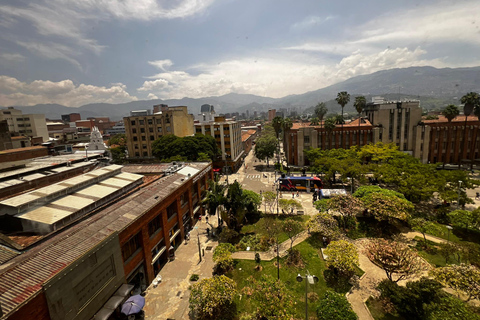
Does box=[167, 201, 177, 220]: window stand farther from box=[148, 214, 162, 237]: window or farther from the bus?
the bus

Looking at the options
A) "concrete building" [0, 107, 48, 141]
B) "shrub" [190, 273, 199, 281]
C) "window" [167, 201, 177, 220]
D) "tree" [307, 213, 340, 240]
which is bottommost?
"shrub" [190, 273, 199, 281]

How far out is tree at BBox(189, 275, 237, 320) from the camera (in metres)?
18.3

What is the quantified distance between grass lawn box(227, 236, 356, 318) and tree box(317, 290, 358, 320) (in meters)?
2.92

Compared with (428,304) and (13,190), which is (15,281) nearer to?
(13,190)

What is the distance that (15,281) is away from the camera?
1298 centimetres

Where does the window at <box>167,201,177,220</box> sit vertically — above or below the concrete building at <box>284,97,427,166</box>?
below

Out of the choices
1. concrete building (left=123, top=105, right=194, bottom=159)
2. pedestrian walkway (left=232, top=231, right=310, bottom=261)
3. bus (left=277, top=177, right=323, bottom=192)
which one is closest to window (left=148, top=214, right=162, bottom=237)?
pedestrian walkway (left=232, top=231, right=310, bottom=261)

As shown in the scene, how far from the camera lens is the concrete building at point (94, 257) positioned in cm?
1301

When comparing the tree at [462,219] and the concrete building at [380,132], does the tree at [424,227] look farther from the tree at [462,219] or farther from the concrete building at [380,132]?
the concrete building at [380,132]

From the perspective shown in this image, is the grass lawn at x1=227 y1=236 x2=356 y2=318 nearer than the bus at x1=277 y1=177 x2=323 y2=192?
Yes

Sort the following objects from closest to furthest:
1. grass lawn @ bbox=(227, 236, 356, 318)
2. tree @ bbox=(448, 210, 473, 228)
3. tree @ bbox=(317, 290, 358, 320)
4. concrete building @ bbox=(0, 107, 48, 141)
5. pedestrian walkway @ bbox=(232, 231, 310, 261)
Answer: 1. tree @ bbox=(317, 290, 358, 320)
2. grass lawn @ bbox=(227, 236, 356, 318)
3. pedestrian walkway @ bbox=(232, 231, 310, 261)
4. tree @ bbox=(448, 210, 473, 228)
5. concrete building @ bbox=(0, 107, 48, 141)

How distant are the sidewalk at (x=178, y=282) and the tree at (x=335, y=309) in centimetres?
1216

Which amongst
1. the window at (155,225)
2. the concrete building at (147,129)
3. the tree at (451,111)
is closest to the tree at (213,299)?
the window at (155,225)

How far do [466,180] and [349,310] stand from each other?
3835 cm
